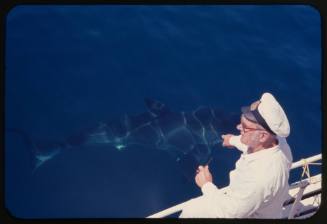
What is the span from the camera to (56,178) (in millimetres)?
7863

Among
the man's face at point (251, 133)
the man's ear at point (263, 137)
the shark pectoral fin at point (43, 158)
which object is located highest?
the man's ear at point (263, 137)

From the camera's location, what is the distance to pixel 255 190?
5.39 metres

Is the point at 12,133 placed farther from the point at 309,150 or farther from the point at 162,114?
the point at 309,150

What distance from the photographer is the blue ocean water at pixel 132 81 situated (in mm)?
7828

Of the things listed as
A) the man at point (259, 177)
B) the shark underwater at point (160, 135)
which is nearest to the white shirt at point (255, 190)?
the man at point (259, 177)

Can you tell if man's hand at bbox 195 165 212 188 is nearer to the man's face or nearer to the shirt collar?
the man's face

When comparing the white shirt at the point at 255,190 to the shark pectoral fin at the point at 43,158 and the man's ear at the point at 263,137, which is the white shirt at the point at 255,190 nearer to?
the man's ear at the point at 263,137

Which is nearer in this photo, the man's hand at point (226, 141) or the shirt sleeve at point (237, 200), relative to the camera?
the shirt sleeve at point (237, 200)

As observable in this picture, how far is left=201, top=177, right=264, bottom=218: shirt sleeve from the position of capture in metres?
5.43

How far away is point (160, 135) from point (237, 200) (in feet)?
9.97

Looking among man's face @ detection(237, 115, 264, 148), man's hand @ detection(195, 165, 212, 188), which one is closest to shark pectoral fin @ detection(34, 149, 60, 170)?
man's hand @ detection(195, 165, 212, 188)

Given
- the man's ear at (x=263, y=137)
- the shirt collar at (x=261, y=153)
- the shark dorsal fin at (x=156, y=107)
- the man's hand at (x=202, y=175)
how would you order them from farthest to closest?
the shark dorsal fin at (x=156, y=107), the man's hand at (x=202, y=175), the man's ear at (x=263, y=137), the shirt collar at (x=261, y=153)

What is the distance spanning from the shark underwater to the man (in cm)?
198

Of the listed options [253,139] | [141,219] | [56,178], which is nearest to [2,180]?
[56,178]
